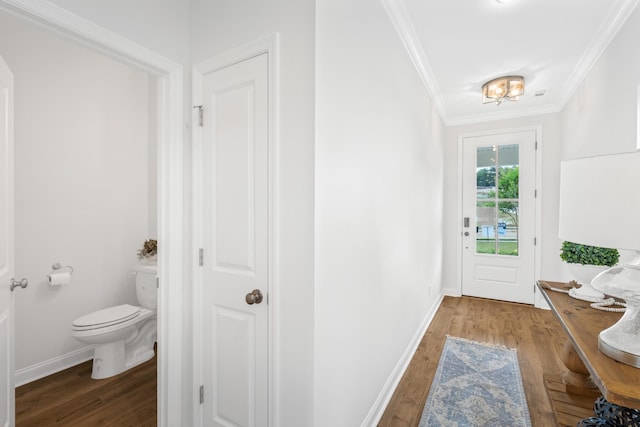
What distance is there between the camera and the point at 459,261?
4391mm

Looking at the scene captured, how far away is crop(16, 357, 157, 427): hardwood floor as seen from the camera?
→ 187cm

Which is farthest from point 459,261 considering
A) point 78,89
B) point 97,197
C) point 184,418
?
point 78,89

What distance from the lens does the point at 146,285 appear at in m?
2.76

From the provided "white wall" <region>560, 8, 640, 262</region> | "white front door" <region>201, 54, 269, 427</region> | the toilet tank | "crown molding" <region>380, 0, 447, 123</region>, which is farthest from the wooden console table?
the toilet tank

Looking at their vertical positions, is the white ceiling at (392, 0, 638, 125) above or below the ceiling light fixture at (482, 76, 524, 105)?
above

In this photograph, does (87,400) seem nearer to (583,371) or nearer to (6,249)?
(6,249)

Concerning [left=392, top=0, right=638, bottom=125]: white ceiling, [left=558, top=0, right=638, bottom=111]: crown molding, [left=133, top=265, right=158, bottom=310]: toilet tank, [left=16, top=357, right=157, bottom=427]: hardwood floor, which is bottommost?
[left=16, top=357, right=157, bottom=427]: hardwood floor

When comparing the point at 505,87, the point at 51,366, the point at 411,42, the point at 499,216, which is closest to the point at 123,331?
the point at 51,366

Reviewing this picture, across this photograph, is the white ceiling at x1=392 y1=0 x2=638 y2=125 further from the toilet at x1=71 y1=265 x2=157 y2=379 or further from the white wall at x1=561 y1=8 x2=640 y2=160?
the toilet at x1=71 y1=265 x2=157 y2=379

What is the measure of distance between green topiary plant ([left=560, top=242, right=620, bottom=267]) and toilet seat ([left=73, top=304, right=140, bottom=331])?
3.45 metres

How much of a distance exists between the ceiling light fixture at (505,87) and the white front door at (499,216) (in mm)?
1063

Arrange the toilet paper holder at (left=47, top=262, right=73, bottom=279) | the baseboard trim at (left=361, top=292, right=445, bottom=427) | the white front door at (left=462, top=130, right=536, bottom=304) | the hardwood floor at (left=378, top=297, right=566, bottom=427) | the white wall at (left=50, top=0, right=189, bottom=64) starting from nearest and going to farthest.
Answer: the white wall at (left=50, top=0, right=189, bottom=64)
the baseboard trim at (left=361, top=292, right=445, bottom=427)
the hardwood floor at (left=378, top=297, right=566, bottom=427)
the toilet paper holder at (left=47, top=262, right=73, bottom=279)
the white front door at (left=462, top=130, right=536, bottom=304)

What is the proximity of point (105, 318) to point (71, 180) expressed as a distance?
1161mm

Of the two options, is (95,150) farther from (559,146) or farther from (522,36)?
(559,146)
